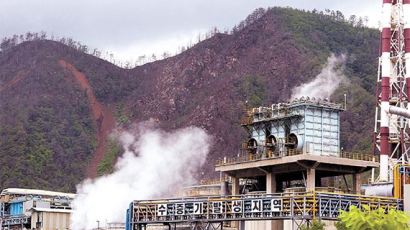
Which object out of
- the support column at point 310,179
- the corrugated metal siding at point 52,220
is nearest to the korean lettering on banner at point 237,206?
the support column at point 310,179

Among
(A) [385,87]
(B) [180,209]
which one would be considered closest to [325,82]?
(A) [385,87]

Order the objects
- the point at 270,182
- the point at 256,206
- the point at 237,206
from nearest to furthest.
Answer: the point at 256,206 → the point at 237,206 → the point at 270,182

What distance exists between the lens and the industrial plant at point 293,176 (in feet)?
205

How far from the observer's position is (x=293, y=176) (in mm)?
87500

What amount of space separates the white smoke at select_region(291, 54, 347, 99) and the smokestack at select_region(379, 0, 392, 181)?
239 feet

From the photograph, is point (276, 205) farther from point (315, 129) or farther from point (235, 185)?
point (235, 185)

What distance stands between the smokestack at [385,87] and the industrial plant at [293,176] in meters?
0.11

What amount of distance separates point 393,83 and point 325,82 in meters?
84.9

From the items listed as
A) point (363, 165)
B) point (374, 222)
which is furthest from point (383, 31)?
point (374, 222)

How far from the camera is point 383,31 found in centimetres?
9319

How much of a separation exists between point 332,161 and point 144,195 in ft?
133

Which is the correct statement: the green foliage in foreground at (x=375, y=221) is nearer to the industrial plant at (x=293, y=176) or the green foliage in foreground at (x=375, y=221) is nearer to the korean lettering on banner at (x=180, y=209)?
the industrial plant at (x=293, y=176)

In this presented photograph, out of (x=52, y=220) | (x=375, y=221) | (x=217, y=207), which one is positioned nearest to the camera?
(x=375, y=221)

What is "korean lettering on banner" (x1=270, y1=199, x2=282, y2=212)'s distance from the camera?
201 feet
